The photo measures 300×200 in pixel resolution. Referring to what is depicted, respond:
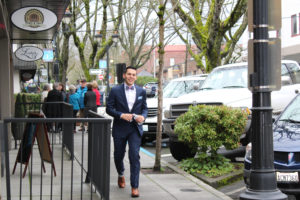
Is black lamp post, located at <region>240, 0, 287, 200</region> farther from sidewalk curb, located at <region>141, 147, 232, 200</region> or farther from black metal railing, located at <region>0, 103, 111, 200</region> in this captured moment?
sidewalk curb, located at <region>141, 147, 232, 200</region>

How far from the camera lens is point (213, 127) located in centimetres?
977

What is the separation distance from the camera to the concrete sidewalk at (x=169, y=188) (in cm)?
770

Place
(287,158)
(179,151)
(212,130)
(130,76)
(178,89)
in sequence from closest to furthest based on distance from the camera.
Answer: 1. (287,158)
2. (130,76)
3. (212,130)
4. (179,151)
5. (178,89)

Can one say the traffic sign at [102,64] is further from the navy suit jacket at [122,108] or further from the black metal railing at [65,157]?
the black metal railing at [65,157]

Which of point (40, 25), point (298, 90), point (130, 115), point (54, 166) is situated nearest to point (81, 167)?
point (54, 166)

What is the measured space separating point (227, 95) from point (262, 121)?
668 cm

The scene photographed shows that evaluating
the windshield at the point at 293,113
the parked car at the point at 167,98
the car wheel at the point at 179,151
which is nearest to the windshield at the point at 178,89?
the parked car at the point at 167,98

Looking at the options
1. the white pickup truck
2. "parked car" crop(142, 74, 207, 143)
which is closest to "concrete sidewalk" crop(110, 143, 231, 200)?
the white pickup truck

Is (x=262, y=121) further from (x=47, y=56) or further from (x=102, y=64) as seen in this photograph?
(x=102, y=64)

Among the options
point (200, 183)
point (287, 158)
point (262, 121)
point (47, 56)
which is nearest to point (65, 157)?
point (262, 121)

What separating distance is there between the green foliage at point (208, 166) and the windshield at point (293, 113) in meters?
1.56

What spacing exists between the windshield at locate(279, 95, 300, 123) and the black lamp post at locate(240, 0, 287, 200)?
322 centimetres

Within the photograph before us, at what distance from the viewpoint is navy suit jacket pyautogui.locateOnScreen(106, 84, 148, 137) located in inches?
306

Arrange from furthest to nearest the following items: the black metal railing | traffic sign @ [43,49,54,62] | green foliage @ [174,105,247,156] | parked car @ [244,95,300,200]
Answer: traffic sign @ [43,49,54,62] → green foliage @ [174,105,247,156] → parked car @ [244,95,300,200] → the black metal railing
